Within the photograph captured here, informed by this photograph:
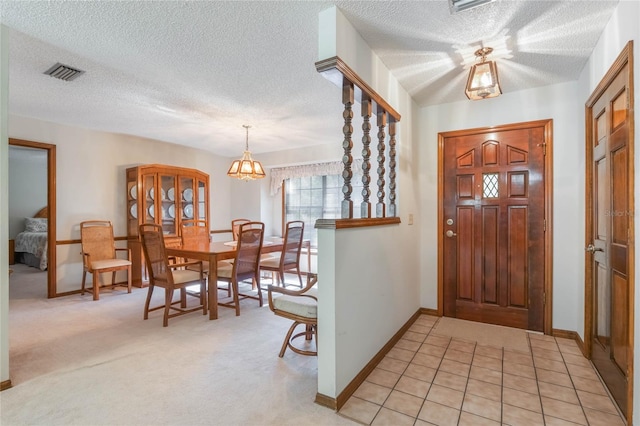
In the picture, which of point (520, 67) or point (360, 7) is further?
point (520, 67)

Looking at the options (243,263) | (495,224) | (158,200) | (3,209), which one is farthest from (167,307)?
(495,224)

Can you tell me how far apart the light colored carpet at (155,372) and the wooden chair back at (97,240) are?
106cm

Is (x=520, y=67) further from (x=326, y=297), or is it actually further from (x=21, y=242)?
(x=21, y=242)

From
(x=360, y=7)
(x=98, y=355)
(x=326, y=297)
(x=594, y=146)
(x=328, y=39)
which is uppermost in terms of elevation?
(x=360, y=7)

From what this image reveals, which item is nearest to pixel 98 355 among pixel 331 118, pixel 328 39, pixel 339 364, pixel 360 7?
pixel 339 364

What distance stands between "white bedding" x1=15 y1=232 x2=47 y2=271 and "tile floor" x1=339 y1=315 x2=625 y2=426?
675cm

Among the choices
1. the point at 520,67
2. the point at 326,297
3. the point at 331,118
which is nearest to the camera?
the point at 326,297

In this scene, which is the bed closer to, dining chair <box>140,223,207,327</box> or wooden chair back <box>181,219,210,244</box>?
wooden chair back <box>181,219,210,244</box>

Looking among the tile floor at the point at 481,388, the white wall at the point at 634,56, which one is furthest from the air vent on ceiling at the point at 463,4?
the tile floor at the point at 481,388

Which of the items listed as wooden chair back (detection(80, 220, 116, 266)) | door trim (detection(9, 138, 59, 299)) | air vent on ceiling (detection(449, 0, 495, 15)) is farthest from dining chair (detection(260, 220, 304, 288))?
air vent on ceiling (detection(449, 0, 495, 15))

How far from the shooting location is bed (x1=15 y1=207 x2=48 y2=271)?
5856 mm

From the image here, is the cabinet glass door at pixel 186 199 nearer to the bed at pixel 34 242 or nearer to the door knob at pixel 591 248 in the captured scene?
the bed at pixel 34 242

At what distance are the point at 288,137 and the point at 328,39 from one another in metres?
3.07

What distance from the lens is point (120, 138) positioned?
4.65 meters
